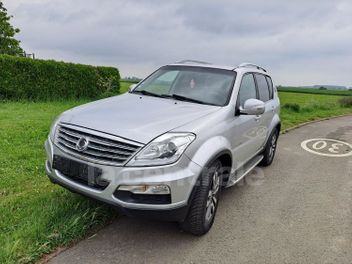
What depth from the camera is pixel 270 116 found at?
5.48 m

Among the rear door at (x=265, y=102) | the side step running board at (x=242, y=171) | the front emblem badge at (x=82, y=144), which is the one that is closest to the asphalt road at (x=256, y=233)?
the side step running board at (x=242, y=171)

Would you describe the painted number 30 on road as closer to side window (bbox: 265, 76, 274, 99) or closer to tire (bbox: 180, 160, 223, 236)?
side window (bbox: 265, 76, 274, 99)

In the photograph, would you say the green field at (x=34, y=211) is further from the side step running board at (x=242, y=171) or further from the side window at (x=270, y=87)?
the side window at (x=270, y=87)

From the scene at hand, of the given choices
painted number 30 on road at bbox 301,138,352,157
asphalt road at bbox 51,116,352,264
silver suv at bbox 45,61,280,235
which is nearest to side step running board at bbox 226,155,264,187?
silver suv at bbox 45,61,280,235

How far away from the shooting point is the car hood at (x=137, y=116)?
2908 mm

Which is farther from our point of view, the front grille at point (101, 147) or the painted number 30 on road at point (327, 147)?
the painted number 30 on road at point (327, 147)

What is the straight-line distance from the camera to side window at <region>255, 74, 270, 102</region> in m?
5.14

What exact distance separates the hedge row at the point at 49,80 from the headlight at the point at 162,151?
34.6 feet

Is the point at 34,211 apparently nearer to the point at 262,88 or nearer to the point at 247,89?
the point at 247,89

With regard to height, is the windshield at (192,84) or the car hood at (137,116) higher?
the windshield at (192,84)

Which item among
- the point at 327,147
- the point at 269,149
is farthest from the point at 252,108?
the point at 327,147

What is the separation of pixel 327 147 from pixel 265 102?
364cm

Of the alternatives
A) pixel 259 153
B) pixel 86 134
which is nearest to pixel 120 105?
pixel 86 134

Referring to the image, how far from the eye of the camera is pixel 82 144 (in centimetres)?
296
